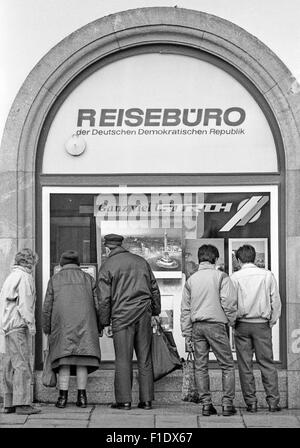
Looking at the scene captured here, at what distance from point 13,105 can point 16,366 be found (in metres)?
2.69

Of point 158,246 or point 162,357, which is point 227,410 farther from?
point 158,246

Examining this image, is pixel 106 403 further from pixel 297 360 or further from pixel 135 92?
pixel 135 92

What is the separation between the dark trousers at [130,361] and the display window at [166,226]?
0.65 m

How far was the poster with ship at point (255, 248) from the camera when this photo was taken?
1046 cm

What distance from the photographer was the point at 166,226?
10625 mm

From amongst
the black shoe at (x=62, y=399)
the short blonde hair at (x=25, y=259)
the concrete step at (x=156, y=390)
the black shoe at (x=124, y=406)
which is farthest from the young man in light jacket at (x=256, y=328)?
the short blonde hair at (x=25, y=259)

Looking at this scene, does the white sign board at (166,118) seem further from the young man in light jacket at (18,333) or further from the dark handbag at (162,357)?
the dark handbag at (162,357)

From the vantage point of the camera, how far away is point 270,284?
9.78m

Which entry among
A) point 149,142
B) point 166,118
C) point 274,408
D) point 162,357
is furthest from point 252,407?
point 166,118

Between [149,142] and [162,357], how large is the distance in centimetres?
225

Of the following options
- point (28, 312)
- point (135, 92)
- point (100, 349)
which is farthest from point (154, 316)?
point (135, 92)
